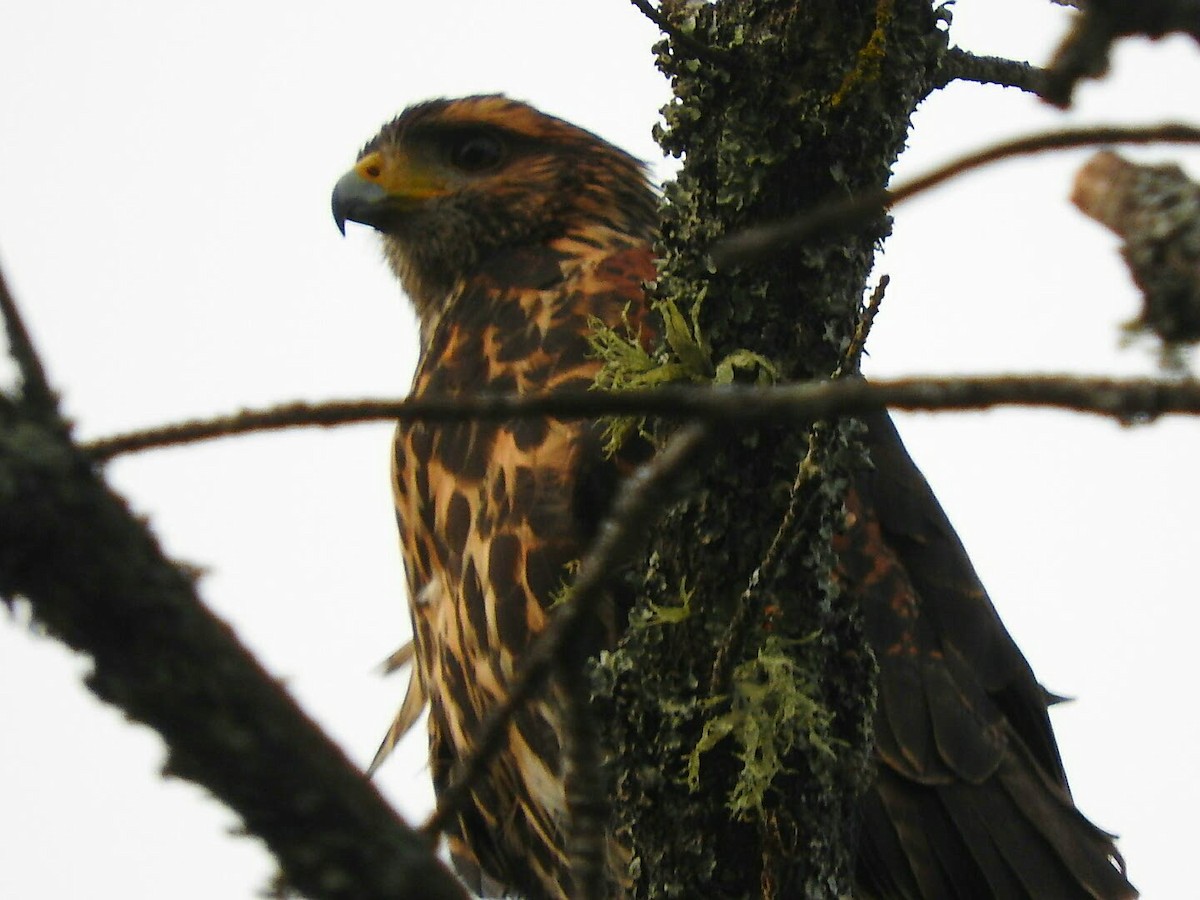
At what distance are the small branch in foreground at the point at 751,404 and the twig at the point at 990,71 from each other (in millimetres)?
2140

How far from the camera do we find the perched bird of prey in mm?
3803

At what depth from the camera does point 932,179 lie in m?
1.44

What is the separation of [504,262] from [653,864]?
230 centimetres

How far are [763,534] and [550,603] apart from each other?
954 millimetres

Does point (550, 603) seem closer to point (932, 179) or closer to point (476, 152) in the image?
point (476, 152)

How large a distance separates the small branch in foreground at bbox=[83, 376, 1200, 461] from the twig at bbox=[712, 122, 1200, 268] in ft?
0.44

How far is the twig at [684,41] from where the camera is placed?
286cm

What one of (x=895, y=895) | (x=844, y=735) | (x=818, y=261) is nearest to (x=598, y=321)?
(x=818, y=261)

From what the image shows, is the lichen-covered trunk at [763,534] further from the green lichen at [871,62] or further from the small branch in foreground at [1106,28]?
the small branch in foreground at [1106,28]

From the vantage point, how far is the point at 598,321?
373 centimetres

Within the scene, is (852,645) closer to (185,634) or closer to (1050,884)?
(1050,884)

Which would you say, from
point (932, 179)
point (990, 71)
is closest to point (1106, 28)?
point (932, 179)

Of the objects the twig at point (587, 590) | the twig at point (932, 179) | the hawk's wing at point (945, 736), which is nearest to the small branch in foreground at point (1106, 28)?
the twig at point (932, 179)

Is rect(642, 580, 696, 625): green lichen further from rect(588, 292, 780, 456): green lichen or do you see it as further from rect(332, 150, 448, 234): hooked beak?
rect(332, 150, 448, 234): hooked beak
